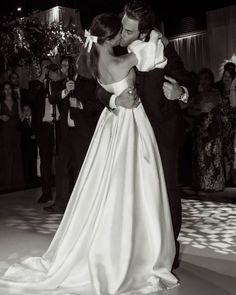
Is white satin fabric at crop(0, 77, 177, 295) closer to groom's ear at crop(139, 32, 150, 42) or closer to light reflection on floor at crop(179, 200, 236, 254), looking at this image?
groom's ear at crop(139, 32, 150, 42)

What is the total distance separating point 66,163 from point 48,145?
2.93 ft

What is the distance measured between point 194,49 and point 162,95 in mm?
8308

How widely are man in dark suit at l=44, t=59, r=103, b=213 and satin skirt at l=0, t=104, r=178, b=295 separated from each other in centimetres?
149

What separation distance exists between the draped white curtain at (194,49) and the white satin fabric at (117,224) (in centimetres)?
825

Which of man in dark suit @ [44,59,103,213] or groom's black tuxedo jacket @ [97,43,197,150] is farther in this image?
man in dark suit @ [44,59,103,213]

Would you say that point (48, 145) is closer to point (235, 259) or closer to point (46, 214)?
point (46, 214)

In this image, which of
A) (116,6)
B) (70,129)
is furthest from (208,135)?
(116,6)

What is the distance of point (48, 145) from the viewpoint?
19.2 feet

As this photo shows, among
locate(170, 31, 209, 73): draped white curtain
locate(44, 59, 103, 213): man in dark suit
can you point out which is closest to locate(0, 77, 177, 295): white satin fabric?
locate(44, 59, 103, 213): man in dark suit

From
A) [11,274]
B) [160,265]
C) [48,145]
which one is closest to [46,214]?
[48,145]

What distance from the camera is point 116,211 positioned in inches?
106

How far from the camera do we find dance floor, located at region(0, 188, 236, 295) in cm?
291

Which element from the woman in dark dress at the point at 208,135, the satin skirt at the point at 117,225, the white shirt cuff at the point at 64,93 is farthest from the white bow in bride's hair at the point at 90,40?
the woman in dark dress at the point at 208,135

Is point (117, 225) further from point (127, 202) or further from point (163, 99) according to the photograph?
point (163, 99)
